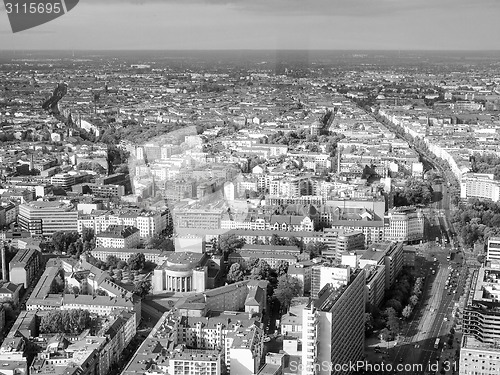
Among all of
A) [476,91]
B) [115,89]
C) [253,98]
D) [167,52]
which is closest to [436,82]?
[476,91]

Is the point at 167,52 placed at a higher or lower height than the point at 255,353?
higher

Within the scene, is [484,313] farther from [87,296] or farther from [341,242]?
[87,296]

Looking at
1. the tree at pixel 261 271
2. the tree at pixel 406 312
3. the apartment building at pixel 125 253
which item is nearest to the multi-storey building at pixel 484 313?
the tree at pixel 406 312

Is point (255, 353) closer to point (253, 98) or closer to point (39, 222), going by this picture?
point (39, 222)

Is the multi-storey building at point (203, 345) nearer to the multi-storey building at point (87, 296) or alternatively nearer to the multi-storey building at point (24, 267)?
the multi-storey building at point (87, 296)

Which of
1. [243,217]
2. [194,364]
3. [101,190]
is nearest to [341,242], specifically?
[243,217]
